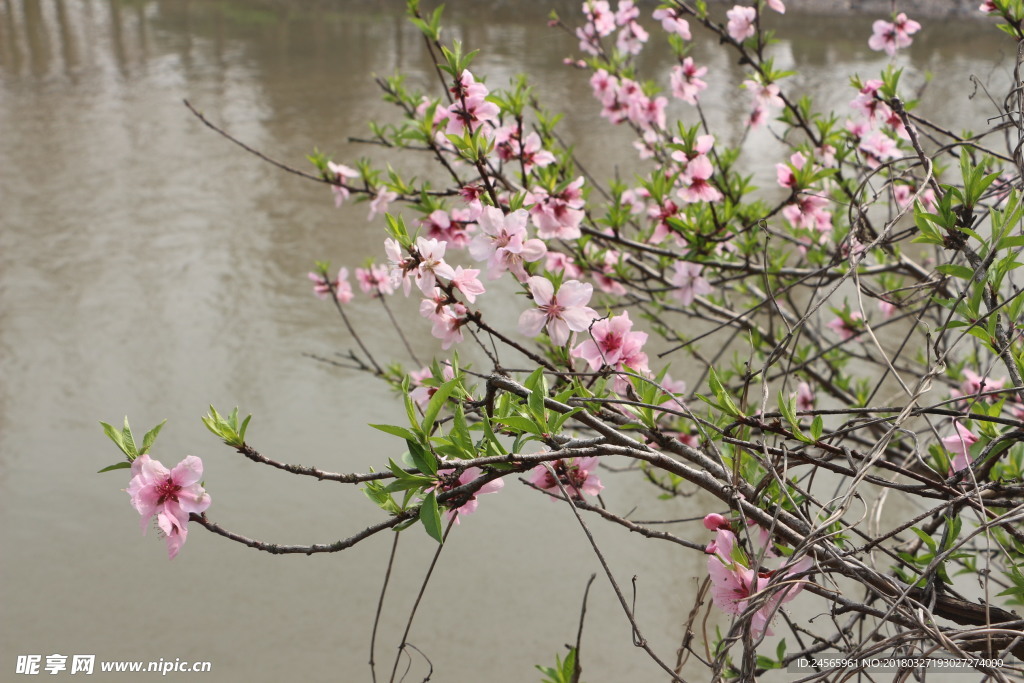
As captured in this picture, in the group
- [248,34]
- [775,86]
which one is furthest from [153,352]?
[248,34]

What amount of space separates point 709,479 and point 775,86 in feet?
4.96

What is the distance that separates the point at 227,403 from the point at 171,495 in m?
2.09

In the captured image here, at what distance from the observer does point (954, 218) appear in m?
1.05

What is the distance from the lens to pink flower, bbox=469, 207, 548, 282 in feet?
3.70

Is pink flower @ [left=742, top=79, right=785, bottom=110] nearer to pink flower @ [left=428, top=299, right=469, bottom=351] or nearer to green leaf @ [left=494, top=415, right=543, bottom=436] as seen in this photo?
pink flower @ [left=428, top=299, right=469, bottom=351]

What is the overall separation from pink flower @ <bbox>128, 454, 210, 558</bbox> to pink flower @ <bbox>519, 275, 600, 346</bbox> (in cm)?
43

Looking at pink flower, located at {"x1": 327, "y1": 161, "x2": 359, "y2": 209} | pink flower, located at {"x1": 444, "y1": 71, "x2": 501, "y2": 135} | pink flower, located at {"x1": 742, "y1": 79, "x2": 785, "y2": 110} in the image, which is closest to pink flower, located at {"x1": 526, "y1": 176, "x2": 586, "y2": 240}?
pink flower, located at {"x1": 444, "y1": 71, "x2": 501, "y2": 135}

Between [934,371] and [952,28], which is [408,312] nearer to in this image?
[934,371]

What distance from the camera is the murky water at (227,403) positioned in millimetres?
2199

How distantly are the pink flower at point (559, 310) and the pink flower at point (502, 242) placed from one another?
0.05m

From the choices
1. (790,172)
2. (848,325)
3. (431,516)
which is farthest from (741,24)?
(431,516)

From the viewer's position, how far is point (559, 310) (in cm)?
113

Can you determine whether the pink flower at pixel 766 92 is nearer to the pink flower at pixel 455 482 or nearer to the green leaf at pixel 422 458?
the pink flower at pixel 455 482

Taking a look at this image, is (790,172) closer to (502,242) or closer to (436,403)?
(502,242)
